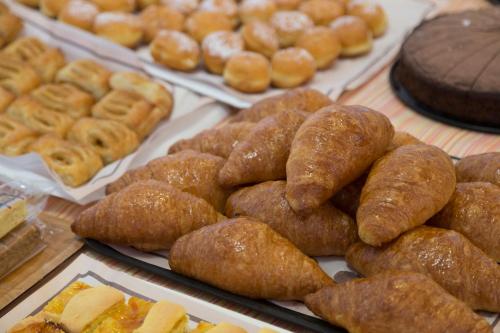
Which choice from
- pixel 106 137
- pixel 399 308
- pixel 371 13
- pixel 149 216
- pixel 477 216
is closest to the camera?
pixel 399 308

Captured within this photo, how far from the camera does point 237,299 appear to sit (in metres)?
1.43

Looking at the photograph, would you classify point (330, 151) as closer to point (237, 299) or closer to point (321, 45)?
point (237, 299)

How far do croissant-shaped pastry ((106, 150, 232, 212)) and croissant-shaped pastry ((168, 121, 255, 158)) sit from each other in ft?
0.18

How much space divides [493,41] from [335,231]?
1230 mm

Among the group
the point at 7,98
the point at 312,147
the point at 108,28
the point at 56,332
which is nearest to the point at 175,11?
the point at 108,28

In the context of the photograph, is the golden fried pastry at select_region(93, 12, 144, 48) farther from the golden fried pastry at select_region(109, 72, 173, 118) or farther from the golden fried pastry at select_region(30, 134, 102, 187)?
the golden fried pastry at select_region(30, 134, 102, 187)

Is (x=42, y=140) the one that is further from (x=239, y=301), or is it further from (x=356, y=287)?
(x=356, y=287)

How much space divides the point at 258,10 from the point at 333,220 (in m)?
1.57

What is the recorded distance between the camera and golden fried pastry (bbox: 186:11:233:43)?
9.00 ft

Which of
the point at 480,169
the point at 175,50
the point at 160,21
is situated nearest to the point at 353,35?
the point at 175,50

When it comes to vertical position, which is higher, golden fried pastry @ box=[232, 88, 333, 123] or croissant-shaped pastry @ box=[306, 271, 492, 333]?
golden fried pastry @ box=[232, 88, 333, 123]

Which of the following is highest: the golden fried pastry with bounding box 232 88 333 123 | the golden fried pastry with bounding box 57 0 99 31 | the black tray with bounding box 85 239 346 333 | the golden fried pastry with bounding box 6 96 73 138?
the golden fried pastry with bounding box 57 0 99 31

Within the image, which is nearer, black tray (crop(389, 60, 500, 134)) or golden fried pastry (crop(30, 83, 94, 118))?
black tray (crop(389, 60, 500, 134))

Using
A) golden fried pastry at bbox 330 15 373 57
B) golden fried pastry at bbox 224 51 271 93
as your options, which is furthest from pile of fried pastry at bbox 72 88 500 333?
golden fried pastry at bbox 330 15 373 57
